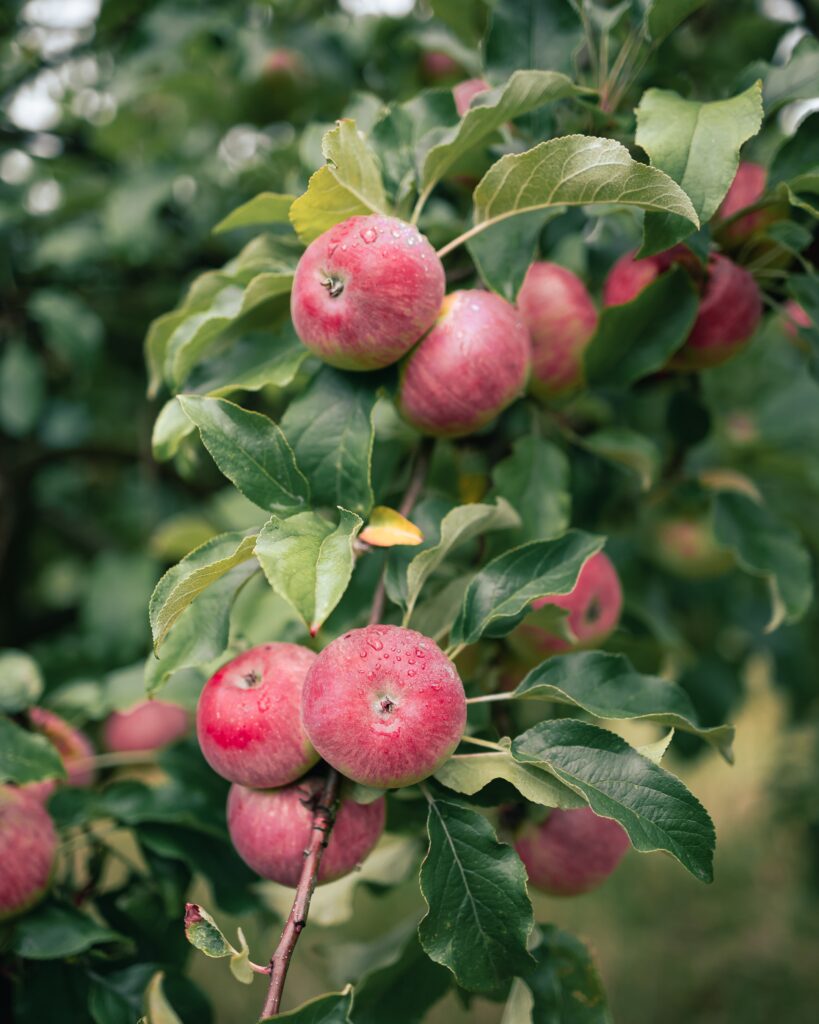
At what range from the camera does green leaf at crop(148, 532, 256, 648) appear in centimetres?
67

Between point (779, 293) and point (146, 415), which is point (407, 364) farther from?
point (146, 415)

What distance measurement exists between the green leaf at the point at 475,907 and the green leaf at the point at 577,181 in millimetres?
497

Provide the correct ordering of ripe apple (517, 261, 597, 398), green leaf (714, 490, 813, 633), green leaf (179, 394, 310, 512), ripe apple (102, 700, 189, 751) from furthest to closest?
1. ripe apple (102, 700, 189, 751)
2. green leaf (714, 490, 813, 633)
3. ripe apple (517, 261, 597, 398)
4. green leaf (179, 394, 310, 512)

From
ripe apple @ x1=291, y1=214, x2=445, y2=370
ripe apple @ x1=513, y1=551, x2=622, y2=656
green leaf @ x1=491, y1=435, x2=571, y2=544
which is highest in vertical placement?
ripe apple @ x1=291, y1=214, x2=445, y2=370

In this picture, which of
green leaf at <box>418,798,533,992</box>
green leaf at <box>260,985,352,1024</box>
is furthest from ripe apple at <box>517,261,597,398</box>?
green leaf at <box>260,985,352,1024</box>

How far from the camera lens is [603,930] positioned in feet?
9.21

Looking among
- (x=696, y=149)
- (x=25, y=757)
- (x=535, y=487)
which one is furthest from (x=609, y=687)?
(x=25, y=757)

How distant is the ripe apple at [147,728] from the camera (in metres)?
1.42

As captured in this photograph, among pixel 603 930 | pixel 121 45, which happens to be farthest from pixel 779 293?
pixel 603 930

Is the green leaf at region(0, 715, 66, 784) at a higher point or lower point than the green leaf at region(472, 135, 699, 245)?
lower

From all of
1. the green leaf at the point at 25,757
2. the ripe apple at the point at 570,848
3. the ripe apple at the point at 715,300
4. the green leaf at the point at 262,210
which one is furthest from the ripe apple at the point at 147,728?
the ripe apple at the point at 715,300

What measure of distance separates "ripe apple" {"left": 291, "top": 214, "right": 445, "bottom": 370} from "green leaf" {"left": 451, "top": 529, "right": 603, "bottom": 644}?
0.68 ft

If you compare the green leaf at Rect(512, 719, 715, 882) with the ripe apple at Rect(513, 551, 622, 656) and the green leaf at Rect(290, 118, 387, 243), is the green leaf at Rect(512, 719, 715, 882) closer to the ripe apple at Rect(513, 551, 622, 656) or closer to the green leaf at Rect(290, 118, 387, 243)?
the ripe apple at Rect(513, 551, 622, 656)

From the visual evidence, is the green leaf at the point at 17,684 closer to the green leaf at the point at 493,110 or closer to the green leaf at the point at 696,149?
the green leaf at the point at 493,110
